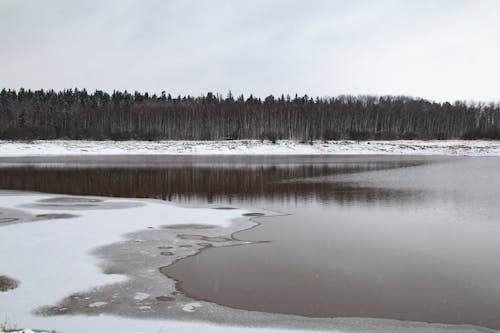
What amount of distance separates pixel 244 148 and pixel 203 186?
4597 cm

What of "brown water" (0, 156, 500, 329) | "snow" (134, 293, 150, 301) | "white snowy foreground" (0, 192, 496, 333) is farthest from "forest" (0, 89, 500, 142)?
"snow" (134, 293, 150, 301)

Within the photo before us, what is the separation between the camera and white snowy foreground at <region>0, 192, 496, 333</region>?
7.09 metres

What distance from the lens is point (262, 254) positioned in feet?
37.9

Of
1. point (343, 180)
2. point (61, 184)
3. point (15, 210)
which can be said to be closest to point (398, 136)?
point (343, 180)

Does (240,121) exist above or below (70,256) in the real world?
above

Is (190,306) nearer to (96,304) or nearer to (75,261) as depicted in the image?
(96,304)

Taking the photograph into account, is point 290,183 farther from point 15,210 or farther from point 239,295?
point 239,295

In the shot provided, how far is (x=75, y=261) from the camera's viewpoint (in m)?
10.8

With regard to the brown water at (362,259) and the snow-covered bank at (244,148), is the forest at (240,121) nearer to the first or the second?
the snow-covered bank at (244,148)

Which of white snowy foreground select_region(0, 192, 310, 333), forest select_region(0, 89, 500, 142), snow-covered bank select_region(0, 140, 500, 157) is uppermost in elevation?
forest select_region(0, 89, 500, 142)

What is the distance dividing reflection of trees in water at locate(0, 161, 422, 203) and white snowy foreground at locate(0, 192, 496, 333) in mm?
3953

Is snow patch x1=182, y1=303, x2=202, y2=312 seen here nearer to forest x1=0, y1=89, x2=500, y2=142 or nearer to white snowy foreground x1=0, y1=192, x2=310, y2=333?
white snowy foreground x1=0, y1=192, x2=310, y2=333

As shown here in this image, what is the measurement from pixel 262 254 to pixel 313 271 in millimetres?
1895

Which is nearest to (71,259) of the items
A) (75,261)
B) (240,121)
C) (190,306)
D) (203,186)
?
(75,261)
